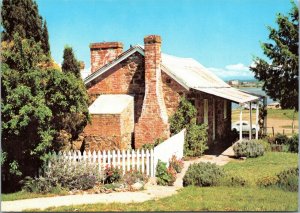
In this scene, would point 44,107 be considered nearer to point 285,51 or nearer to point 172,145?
point 172,145

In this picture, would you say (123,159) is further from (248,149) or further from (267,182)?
(248,149)

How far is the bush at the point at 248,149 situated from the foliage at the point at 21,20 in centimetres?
1038

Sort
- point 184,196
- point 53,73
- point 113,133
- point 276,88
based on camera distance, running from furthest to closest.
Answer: point 276,88, point 113,133, point 53,73, point 184,196

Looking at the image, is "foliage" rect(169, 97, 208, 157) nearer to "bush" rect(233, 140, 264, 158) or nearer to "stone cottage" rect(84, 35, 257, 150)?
"stone cottage" rect(84, 35, 257, 150)

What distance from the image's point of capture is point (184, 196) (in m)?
11.4

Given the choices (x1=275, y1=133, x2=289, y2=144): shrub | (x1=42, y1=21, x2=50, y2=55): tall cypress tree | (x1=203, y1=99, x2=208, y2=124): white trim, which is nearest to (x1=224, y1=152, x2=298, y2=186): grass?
(x1=275, y1=133, x2=289, y2=144): shrub

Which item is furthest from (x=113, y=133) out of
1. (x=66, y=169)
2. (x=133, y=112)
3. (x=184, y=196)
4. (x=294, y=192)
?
(x=294, y=192)

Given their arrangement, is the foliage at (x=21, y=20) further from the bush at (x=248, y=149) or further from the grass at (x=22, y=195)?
the bush at (x=248, y=149)

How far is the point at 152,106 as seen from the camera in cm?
1952

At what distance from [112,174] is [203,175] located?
9.81ft

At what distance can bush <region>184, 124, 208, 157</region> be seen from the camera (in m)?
19.6

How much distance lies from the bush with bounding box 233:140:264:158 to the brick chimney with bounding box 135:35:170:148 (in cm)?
344

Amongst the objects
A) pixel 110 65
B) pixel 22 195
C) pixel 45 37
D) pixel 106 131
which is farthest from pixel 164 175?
pixel 110 65

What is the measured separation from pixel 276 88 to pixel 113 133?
10.4 m
